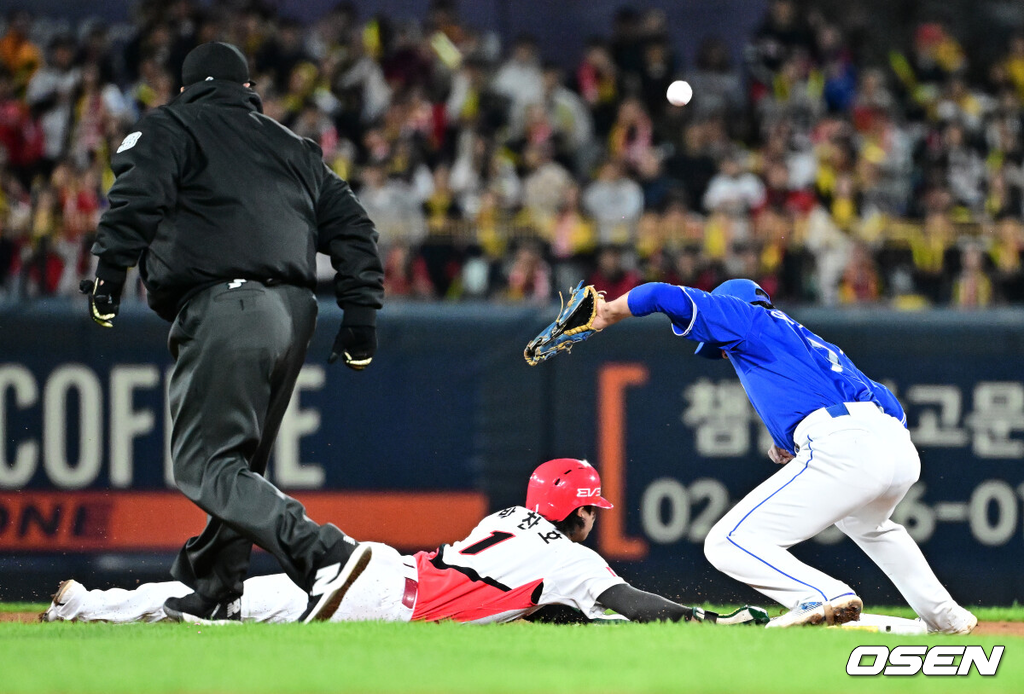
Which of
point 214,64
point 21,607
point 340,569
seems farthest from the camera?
point 21,607

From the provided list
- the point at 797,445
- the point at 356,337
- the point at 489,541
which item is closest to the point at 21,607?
the point at 356,337

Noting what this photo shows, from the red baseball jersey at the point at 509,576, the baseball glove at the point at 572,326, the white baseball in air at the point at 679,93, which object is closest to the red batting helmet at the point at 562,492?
the red baseball jersey at the point at 509,576

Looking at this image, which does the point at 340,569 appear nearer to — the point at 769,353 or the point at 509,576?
the point at 509,576

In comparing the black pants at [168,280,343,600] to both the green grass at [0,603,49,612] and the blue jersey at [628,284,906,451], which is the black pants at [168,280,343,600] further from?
the green grass at [0,603,49,612]

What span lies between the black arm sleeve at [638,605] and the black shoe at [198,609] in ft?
5.10

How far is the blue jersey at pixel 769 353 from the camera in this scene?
549 centimetres

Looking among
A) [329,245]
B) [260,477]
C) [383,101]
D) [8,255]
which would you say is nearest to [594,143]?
[383,101]

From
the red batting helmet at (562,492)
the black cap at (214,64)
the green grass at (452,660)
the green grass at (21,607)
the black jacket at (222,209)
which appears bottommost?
the green grass at (21,607)

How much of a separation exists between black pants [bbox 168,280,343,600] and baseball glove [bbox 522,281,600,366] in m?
1.07

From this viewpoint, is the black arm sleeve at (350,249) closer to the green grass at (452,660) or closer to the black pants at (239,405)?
the black pants at (239,405)

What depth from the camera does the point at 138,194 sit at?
503 centimetres

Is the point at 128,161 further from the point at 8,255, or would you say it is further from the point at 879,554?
the point at 8,255

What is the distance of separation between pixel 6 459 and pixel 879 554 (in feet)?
16.8

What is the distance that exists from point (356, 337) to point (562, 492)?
47.9 inches
